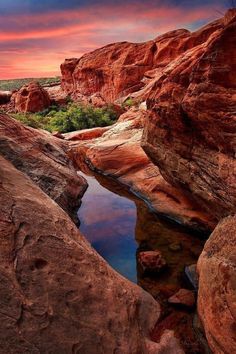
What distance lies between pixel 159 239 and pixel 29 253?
6.26 meters

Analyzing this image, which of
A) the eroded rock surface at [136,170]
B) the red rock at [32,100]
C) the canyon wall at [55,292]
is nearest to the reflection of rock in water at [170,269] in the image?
the eroded rock surface at [136,170]

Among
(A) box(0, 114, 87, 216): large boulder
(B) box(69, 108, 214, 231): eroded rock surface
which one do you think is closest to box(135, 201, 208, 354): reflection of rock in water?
(B) box(69, 108, 214, 231): eroded rock surface

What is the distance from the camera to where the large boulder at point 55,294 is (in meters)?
4.34

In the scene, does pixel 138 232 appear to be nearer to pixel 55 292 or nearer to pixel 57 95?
pixel 55 292

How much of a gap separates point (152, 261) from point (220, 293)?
325cm

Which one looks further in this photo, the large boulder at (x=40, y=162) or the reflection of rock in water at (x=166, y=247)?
the large boulder at (x=40, y=162)

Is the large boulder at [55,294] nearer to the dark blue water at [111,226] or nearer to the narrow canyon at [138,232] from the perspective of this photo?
the narrow canyon at [138,232]

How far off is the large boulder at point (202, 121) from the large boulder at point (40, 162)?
3.00m

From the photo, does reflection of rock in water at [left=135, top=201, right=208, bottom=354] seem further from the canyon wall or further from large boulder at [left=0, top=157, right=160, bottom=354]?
large boulder at [left=0, top=157, right=160, bottom=354]

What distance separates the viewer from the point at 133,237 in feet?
35.9

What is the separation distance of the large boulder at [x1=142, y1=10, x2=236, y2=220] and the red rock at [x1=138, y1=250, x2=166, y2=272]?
1.83 meters

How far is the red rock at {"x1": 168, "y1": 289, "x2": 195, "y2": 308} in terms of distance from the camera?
7.28 meters

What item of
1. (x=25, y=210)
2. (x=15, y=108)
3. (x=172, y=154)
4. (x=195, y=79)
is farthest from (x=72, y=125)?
(x=25, y=210)

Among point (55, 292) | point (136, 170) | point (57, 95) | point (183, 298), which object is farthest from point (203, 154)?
point (57, 95)
